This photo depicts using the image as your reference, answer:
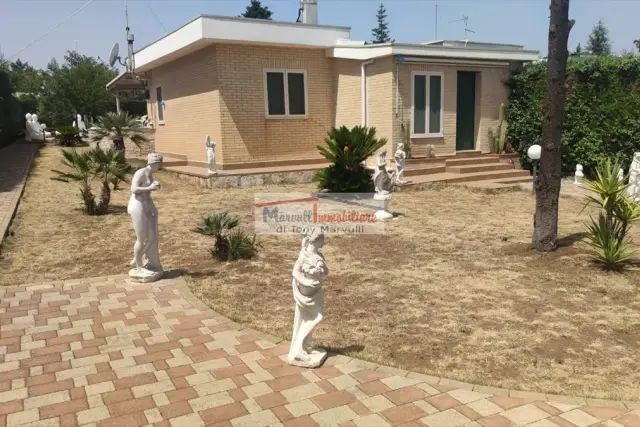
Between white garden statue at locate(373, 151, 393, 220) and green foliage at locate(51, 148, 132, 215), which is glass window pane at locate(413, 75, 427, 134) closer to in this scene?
white garden statue at locate(373, 151, 393, 220)

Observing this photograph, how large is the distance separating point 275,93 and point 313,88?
1368 millimetres

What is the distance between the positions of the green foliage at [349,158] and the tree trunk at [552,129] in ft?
16.7

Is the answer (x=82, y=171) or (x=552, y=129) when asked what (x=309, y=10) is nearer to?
(x=82, y=171)

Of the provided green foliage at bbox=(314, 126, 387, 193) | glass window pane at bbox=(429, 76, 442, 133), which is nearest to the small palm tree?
green foliage at bbox=(314, 126, 387, 193)

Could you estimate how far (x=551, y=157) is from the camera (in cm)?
719

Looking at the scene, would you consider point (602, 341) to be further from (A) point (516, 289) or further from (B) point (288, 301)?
(B) point (288, 301)

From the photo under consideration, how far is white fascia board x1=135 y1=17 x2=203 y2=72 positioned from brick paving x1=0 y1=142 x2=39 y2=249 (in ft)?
19.0

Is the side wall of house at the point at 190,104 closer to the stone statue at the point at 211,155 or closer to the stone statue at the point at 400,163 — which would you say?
the stone statue at the point at 211,155

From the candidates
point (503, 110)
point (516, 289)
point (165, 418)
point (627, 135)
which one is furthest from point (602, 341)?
point (503, 110)

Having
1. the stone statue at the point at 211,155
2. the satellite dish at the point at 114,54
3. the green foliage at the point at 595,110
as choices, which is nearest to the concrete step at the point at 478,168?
the green foliage at the point at 595,110

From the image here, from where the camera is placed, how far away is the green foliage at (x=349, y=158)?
11.8 m

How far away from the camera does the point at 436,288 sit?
606 cm

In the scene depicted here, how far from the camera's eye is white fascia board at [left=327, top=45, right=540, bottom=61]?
1402cm

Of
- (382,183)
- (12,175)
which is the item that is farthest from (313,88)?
(12,175)
